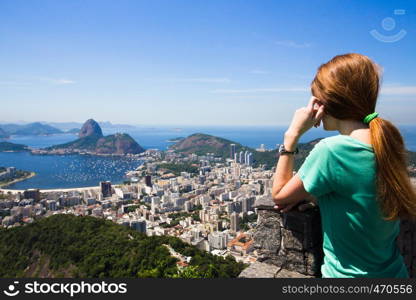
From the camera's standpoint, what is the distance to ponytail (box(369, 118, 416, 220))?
2.43 ft

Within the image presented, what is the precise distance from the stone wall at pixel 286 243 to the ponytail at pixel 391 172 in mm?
453

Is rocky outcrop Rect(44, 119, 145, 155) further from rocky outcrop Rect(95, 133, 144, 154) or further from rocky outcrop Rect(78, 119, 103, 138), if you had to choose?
rocky outcrop Rect(78, 119, 103, 138)

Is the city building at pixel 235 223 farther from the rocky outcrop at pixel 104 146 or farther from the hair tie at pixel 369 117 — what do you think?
the rocky outcrop at pixel 104 146

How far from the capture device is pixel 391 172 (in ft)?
2.43

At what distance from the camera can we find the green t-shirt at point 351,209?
0.74 meters

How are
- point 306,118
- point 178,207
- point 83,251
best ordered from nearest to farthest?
point 306,118
point 83,251
point 178,207

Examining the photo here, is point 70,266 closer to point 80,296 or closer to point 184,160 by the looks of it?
point 80,296

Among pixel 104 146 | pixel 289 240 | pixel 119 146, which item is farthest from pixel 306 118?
pixel 104 146

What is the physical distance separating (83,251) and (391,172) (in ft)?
47.1

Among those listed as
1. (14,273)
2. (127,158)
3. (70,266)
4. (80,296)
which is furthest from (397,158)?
(127,158)

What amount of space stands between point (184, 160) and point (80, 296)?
54.8 m

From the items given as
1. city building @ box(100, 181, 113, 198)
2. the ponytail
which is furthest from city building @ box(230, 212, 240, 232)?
the ponytail

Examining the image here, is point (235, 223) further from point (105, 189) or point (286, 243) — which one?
point (286, 243)

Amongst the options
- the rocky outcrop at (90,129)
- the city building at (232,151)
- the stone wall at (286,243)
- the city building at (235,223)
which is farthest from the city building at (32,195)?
the rocky outcrop at (90,129)
